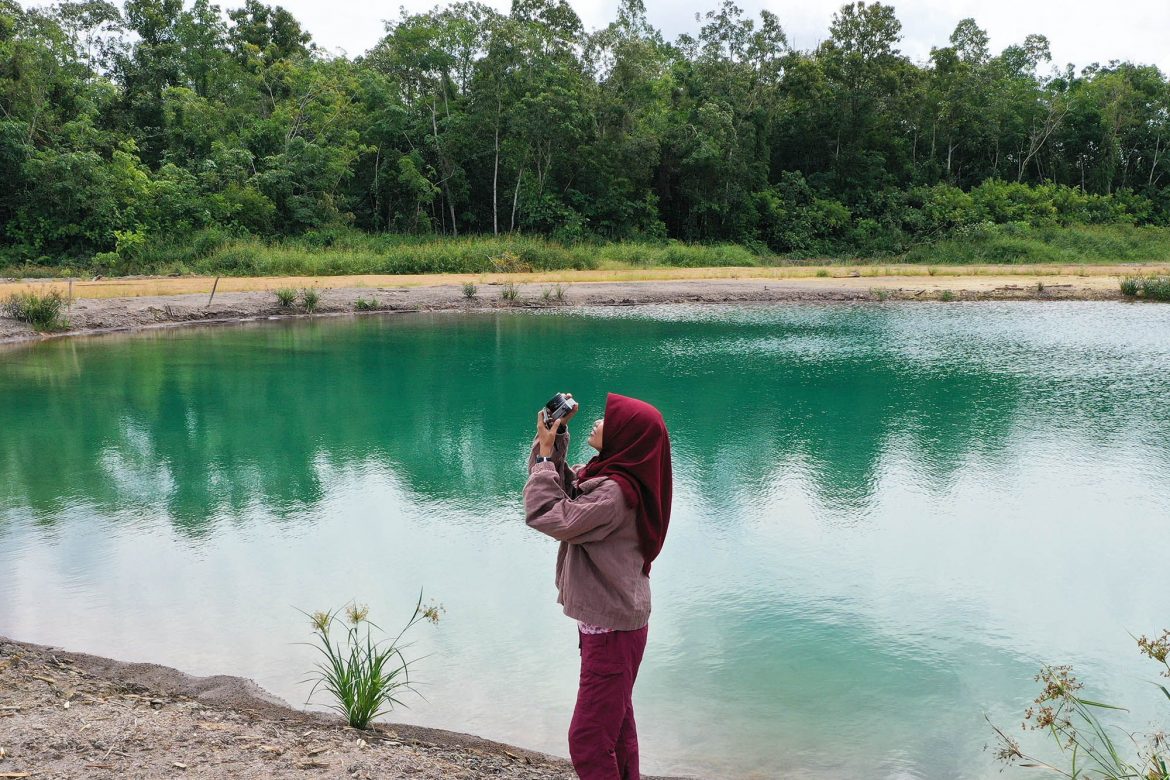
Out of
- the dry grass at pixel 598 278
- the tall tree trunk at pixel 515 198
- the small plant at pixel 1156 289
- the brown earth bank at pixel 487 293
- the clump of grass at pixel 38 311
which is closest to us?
the clump of grass at pixel 38 311

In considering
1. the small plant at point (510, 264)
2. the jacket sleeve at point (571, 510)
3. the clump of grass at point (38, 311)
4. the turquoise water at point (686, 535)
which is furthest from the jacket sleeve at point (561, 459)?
the small plant at point (510, 264)

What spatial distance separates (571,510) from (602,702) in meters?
0.64

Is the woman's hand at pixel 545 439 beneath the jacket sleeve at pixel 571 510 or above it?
above

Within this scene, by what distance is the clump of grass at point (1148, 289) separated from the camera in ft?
79.9

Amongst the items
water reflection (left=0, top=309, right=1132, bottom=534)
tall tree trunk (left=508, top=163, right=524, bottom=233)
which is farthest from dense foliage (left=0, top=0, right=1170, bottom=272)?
A: water reflection (left=0, top=309, right=1132, bottom=534)

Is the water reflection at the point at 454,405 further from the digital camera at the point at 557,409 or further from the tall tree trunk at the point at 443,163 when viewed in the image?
the tall tree trunk at the point at 443,163

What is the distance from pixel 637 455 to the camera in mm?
2883

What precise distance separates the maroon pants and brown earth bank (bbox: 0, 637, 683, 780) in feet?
2.35

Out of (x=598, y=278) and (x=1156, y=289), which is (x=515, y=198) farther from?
(x=1156, y=289)

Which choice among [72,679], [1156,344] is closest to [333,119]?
[1156,344]

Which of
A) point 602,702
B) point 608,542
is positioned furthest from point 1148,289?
point 602,702

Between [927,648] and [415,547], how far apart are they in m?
3.75

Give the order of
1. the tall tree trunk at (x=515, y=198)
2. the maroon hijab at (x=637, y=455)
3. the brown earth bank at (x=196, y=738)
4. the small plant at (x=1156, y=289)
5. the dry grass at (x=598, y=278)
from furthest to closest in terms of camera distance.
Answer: the tall tree trunk at (x=515, y=198) < the small plant at (x=1156, y=289) < the dry grass at (x=598, y=278) < the brown earth bank at (x=196, y=738) < the maroon hijab at (x=637, y=455)

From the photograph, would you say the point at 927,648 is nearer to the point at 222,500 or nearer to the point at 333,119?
the point at 222,500
